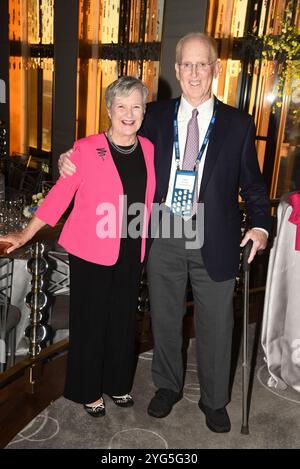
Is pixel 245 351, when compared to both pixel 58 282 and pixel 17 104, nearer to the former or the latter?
pixel 58 282

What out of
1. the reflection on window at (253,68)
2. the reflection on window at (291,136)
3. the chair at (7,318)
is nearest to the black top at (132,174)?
the chair at (7,318)

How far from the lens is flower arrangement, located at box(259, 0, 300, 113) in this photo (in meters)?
4.67

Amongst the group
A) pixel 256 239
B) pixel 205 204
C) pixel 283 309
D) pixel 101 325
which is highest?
pixel 205 204

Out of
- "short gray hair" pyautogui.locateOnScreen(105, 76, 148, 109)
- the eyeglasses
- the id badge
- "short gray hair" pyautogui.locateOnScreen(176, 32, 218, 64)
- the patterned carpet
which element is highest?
"short gray hair" pyautogui.locateOnScreen(176, 32, 218, 64)

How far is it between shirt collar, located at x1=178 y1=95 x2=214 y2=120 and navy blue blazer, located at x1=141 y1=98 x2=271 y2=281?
0.04m

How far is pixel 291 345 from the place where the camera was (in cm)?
298

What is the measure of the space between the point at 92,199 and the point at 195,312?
32.3 inches

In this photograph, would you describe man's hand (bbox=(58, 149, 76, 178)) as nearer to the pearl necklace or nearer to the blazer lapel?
the pearl necklace

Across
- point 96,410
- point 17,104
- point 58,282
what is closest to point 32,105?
point 17,104

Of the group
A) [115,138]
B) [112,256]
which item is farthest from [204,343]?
[115,138]

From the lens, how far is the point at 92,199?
2.21 m

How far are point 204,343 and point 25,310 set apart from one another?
148 cm

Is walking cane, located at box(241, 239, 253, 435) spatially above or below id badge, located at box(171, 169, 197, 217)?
below

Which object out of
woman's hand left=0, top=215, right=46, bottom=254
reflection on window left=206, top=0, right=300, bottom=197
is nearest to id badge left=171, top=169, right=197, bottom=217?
woman's hand left=0, top=215, right=46, bottom=254
